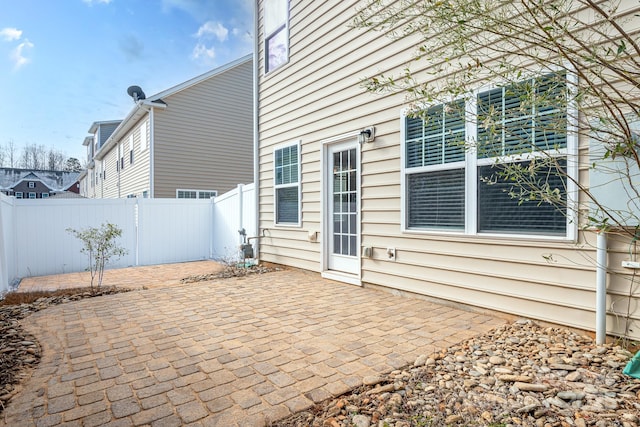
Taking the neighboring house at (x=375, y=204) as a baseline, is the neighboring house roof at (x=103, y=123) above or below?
above

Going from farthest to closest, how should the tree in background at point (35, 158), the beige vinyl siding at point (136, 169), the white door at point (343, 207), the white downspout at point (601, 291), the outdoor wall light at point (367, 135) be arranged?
the tree in background at point (35, 158)
the beige vinyl siding at point (136, 169)
the white door at point (343, 207)
the outdoor wall light at point (367, 135)
the white downspout at point (601, 291)

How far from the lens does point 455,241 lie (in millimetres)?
3682

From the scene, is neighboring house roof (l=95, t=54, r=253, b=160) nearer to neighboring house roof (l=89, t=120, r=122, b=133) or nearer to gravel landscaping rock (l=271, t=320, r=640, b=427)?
neighboring house roof (l=89, t=120, r=122, b=133)

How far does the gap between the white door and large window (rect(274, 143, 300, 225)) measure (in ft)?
2.71

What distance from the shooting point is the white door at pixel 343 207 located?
5043 mm

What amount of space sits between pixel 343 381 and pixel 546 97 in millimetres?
2225

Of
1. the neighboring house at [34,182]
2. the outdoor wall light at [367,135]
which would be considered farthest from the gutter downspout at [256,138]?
the neighboring house at [34,182]

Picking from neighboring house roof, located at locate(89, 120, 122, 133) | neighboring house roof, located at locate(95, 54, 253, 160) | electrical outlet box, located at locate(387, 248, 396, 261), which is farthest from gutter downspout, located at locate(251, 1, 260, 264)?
neighboring house roof, located at locate(89, 120, 122, 133)

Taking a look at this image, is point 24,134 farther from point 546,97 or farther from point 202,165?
point 546,97

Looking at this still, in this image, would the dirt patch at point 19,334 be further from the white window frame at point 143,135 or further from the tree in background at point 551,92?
the white window frame at point 143,135

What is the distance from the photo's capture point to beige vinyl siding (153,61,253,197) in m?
11.5

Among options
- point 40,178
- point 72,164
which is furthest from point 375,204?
point 72,164

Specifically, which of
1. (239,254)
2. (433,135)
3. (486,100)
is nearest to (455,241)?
Result: (433,135)

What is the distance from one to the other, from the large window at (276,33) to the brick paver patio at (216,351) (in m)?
4.46
